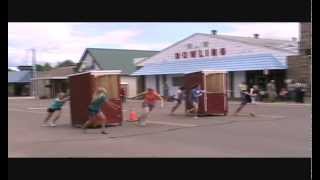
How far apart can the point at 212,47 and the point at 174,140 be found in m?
25.6

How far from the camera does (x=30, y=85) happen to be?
48.6 metres

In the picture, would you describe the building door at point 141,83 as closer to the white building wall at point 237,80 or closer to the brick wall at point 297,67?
the white building wall at point 237,80

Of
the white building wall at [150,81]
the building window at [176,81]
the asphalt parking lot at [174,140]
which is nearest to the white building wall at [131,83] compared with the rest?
the white building wall at [150,81]

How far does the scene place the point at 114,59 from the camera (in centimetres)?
4919

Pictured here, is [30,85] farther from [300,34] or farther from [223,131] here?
[223,131]

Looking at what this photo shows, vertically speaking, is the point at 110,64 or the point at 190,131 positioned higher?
the point at 110,64

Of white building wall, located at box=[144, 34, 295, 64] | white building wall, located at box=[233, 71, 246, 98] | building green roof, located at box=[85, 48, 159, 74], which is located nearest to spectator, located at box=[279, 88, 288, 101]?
white building wall, located at box=[144, 34, 295, 64]

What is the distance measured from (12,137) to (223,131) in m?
5.87

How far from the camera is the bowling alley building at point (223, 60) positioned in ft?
115

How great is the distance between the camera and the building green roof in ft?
157

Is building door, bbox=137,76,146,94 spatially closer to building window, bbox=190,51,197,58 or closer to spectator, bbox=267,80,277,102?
building window, bbox=190,51,197,58

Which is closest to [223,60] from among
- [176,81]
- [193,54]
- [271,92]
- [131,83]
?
[193,54]

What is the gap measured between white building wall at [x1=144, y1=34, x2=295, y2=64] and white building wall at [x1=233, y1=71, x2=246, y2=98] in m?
1.36
